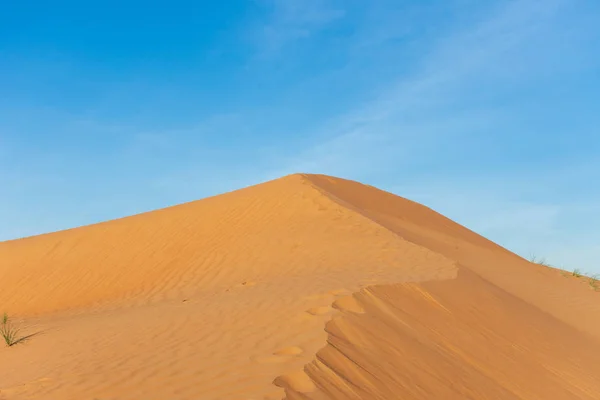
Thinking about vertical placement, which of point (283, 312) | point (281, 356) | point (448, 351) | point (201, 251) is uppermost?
point (201, 251)

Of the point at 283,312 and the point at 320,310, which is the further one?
the point at 283,312

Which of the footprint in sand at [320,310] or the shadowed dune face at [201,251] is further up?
the shadowed dune face at [201,251]

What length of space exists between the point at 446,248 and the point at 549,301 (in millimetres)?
3382

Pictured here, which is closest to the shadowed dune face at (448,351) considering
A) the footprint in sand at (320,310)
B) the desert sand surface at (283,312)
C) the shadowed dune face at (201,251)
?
the desert sand surface at (283,312)

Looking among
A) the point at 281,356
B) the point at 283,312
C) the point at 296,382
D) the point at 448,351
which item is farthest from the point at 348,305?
the point at 296,382

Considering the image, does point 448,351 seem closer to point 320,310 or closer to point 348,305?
point 348,305

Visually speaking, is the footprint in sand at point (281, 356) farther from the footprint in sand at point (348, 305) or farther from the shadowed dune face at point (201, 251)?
the shadowed dune face at point (201, 251)

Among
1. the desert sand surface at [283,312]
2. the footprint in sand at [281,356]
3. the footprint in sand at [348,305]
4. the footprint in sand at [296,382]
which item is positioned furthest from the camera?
the footprint in sand at [348,305]

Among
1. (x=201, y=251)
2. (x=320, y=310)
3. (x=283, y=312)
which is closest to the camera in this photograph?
(x=320, y=310)

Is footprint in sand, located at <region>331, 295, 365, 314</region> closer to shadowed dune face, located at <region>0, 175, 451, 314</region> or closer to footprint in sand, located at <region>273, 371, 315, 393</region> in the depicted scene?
footprint in sand, located at <region>273, 371, 315, 393</region>

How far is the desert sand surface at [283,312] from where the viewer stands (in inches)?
188

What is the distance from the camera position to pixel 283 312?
6.36 metres

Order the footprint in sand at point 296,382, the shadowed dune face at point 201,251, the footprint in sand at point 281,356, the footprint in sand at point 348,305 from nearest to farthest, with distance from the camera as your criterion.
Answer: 1. the footprint in sand at point 296,382
2. the footprint in sand at point 281,356
3. the footprint in sand at point 348,305
4. the shadowed dune face at point 201,251

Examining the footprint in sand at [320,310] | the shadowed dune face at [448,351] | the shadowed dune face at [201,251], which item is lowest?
the shadowed dune face at [448,351]
